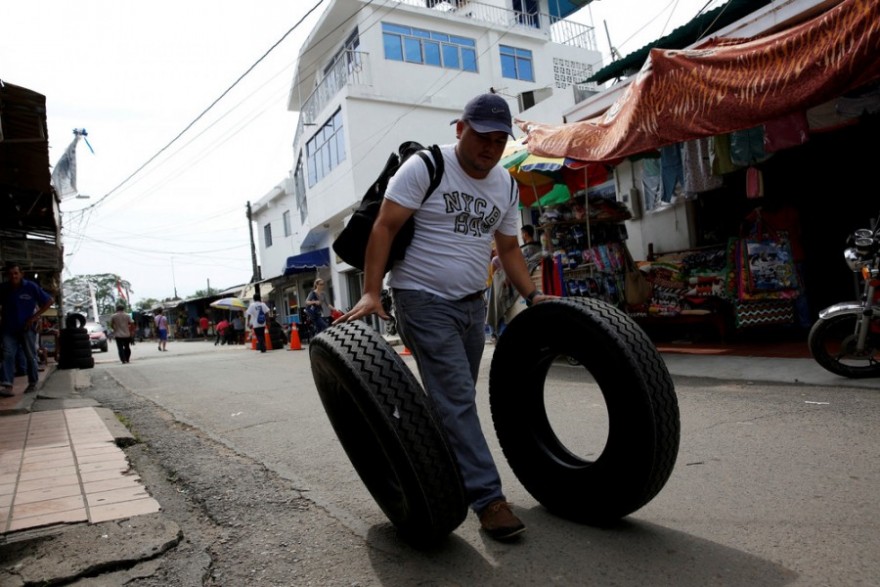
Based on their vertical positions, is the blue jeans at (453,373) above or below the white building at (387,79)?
below

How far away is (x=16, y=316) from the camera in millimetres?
7461

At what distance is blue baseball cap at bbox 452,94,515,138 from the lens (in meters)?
2.39

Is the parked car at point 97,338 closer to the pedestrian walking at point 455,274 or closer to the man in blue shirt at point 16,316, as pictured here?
the man in blue shirt at point 16,316

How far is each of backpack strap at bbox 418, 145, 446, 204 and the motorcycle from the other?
14.3ft

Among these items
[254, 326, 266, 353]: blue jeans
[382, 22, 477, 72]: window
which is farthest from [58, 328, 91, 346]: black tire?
[382, 22, 477, 72]: window

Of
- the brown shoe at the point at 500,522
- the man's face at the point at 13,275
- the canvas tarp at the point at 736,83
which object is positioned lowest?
the brown shoe at the point at 500,522

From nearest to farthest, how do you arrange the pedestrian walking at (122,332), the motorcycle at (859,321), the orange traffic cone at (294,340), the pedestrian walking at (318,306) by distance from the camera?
the motorcycle at (859,321) < the pedestrian walking at (318,306) < the orange traffic cone at (294,340) < the pedestrian walking at (122,332)

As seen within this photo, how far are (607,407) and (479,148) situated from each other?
1.18m

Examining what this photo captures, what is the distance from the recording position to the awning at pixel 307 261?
959 inches

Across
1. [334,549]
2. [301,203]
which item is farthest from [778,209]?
[301,203]

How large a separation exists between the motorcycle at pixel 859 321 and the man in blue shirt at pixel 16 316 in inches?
349

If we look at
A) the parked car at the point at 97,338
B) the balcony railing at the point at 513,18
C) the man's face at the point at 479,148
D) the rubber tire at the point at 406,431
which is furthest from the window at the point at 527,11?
the rubber tire at the point at 406,431

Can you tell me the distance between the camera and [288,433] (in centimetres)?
461

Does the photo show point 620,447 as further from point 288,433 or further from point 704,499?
point 288,433
